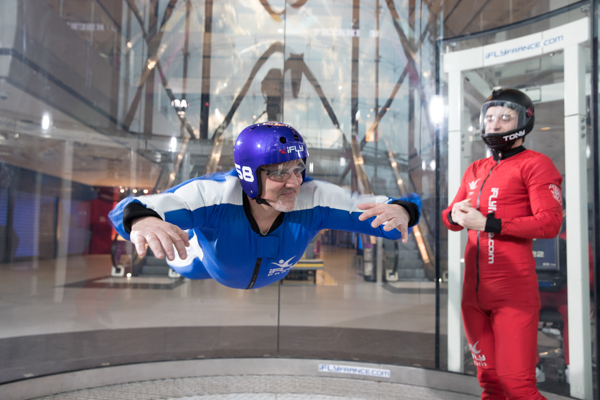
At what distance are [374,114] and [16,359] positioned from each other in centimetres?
402

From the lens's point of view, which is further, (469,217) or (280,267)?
(280,267)

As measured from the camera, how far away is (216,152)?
4.28 m

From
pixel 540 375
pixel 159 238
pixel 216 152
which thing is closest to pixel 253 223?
pixel 159 238

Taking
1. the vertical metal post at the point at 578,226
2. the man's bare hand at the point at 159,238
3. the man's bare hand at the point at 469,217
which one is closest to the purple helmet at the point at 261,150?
the man's bare hand at the point at 159,238

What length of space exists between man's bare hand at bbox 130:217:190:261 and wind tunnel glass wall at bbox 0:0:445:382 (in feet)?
9.17

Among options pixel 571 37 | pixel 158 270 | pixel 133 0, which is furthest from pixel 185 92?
pixel 571 37

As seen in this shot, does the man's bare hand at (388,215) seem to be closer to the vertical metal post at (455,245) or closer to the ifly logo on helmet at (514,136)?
the ifly logo on helmet at (514,136)

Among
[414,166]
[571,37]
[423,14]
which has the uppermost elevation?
[423,14]

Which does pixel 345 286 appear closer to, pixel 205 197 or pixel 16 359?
pixel 205 197

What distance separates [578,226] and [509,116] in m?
1.21

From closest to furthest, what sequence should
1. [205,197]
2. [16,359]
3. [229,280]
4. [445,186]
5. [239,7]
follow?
[205,197] → [229,280] → [16,359] → [445,186] → [239,7]

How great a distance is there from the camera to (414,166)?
4031 mm

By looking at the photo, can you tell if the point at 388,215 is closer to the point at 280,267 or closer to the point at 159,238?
the point at 280,267

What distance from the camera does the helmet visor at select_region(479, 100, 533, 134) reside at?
2344 millimetres
